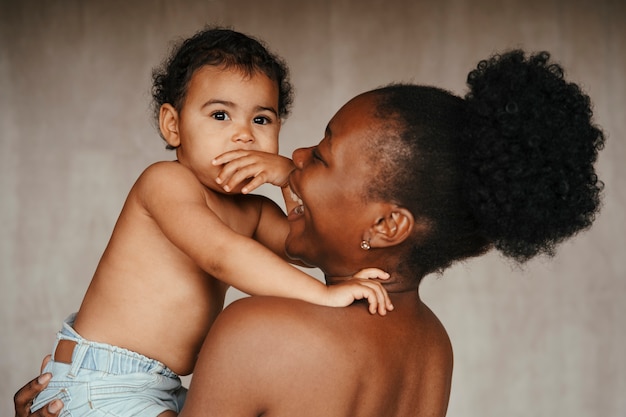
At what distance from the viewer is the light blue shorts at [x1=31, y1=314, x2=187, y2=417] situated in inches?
81.8

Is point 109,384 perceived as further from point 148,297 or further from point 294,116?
point 294,116

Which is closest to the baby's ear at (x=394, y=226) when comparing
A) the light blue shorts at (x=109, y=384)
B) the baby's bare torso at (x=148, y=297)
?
the baby's bare torso at (x=148, y=297)

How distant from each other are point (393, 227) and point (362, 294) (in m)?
0.14

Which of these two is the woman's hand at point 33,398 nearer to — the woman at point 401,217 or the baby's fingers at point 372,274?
the woman at point 401,217

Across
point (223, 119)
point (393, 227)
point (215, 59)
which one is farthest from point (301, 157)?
point (215, 59)

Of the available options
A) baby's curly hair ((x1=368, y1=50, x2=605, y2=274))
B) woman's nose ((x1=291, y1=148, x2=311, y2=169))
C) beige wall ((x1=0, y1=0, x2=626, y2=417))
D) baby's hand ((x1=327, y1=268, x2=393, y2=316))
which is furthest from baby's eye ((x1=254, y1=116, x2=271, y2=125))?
beige wall ((x1=0, y1=0, x2=626, y2=417))

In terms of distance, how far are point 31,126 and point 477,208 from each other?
11.1 feet

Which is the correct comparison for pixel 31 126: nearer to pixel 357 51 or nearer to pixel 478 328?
pixel 357 51

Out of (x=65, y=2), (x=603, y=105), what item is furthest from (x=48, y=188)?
(x=603, y=105)

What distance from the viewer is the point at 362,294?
5.67ft

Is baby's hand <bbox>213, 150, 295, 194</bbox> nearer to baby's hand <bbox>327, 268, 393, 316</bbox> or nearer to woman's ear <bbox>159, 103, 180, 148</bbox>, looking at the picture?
woman's ear <bbox>159, 103, 180, 148</bbox>

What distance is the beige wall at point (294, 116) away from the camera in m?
4.57

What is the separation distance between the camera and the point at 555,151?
1.66 meters

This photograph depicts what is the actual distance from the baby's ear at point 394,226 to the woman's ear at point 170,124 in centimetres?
78
